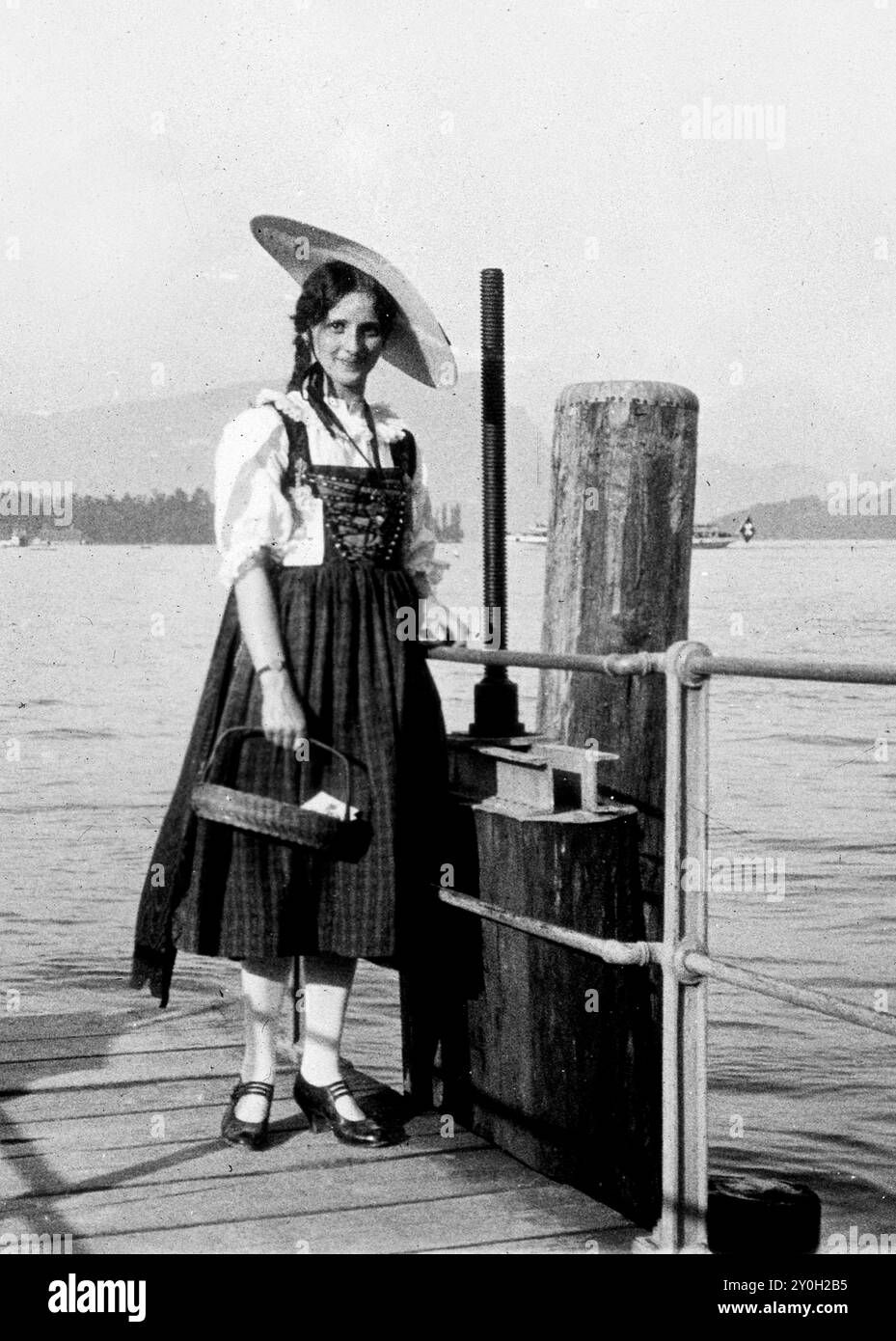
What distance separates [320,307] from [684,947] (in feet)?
4.70

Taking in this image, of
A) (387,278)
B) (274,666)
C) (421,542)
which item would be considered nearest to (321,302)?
(387,278)

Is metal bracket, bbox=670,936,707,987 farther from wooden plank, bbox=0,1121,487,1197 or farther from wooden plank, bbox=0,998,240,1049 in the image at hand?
wooden plank, bbox=0,998,240,1049

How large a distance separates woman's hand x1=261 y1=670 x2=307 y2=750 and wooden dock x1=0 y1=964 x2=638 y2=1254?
82cm

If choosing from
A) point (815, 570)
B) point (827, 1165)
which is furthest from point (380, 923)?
point (815, 570)

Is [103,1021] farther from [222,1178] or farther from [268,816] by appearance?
[268,816]

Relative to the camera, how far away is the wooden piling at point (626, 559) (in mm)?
3742

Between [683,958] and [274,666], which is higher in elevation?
[274,666]

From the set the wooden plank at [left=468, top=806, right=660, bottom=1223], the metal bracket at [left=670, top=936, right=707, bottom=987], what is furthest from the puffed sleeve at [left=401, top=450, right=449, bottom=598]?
the metal bracket at [left=670, top=936, right=707, bottom=987]

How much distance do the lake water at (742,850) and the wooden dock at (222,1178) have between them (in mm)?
1097

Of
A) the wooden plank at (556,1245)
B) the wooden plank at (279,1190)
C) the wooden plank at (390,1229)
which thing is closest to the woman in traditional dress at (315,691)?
the wooden plank at (279,1190)

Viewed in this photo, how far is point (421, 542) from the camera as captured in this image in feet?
11.7

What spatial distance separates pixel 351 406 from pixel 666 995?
132cm
